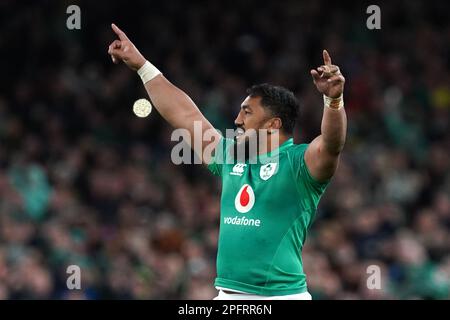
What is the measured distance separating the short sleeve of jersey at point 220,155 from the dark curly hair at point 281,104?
0.44 metres

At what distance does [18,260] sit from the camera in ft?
39.1

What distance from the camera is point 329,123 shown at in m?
6.51

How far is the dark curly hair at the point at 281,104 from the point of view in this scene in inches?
283

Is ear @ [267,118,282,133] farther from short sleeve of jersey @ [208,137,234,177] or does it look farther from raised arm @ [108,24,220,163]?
raised arm @ [108,24,220,163]

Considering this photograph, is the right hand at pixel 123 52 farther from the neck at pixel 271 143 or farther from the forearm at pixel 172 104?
the neck at pixel 271 143

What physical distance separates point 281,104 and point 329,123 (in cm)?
76

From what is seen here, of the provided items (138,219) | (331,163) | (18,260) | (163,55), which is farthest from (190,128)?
(163,55)

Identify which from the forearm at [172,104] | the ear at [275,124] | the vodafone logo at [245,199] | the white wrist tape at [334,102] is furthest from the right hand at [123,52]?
the white wrist tape at [334,102]

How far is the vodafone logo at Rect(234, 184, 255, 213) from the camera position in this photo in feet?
22.7

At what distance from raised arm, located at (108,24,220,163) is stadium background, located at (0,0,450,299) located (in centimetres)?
418

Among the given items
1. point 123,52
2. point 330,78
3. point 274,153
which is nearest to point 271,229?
point 274,153

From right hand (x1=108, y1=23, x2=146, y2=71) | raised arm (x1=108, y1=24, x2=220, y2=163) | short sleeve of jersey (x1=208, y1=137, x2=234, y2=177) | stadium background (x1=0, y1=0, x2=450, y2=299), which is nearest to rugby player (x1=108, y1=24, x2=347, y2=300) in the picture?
short sleeve of jersey (x1=208, y1=137, x2=234, y2=177)
